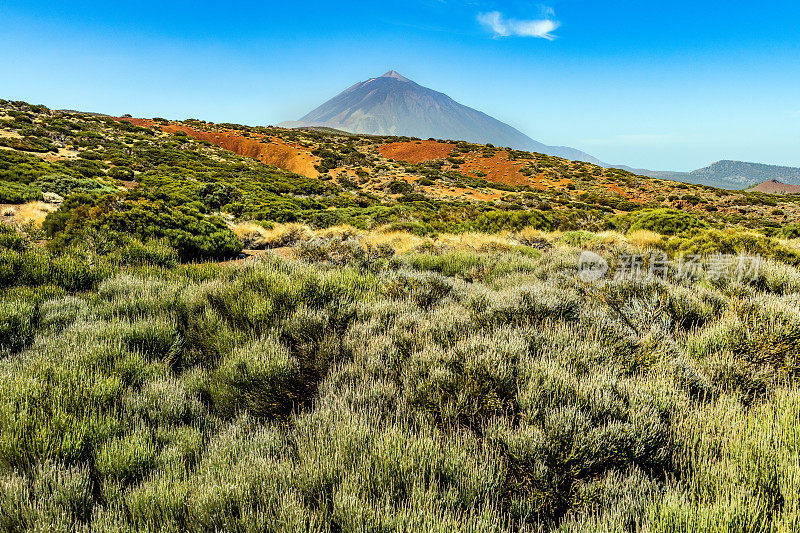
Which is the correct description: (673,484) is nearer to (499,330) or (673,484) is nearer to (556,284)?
(499,330)

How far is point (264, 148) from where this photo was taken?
50.3 m

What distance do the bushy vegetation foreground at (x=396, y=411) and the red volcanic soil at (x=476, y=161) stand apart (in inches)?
1608

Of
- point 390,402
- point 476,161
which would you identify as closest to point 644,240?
point 390,402

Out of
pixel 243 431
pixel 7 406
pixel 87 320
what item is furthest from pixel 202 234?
pixel 243 431

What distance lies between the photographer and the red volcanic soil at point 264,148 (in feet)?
146

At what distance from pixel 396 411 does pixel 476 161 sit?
171 ft

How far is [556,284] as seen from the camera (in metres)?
5.33

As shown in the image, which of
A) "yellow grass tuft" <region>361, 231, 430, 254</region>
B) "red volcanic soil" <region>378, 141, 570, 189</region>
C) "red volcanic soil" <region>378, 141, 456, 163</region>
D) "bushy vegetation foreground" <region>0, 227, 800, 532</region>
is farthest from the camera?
"red volcanic soil" <region>378, 141, 456, 163</region>

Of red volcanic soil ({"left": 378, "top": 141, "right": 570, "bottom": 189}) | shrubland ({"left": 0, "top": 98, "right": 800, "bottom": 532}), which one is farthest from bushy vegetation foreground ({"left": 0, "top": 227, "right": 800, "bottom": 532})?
red volcanic soil ({"left": 378, "top": 141, "right": 570, "bottom": 189})

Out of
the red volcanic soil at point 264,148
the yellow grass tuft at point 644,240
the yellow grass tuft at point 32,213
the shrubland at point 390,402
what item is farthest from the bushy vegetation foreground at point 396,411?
the red volcanic soil at point 264,148

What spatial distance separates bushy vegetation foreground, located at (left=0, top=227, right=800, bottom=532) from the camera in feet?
5.66

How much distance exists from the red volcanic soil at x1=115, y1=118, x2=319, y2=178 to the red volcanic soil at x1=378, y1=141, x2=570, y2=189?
13.6 metres

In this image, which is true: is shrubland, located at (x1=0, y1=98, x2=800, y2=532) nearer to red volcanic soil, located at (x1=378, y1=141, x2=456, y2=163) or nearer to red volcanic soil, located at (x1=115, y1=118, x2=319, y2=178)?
red volcanic soil, located at (x1=115, y1=118, x2=319, y2=178)

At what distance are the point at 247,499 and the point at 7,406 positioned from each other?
6.33ft
